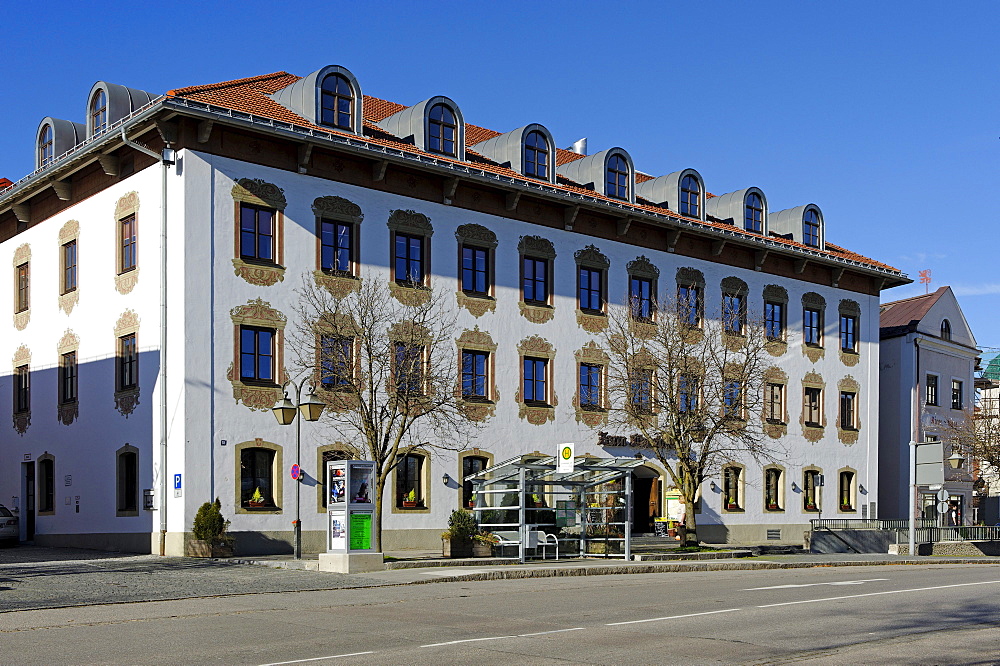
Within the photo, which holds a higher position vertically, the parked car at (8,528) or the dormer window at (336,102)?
the dormer window at (336,102)

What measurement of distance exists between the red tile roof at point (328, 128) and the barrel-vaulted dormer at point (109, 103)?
5.26 feet

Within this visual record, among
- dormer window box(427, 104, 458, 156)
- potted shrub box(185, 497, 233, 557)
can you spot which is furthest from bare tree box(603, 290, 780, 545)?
potted shrub box(185, 497, 233, 557)

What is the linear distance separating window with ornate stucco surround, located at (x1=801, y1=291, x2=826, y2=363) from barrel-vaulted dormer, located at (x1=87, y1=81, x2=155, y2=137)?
27.1 metres

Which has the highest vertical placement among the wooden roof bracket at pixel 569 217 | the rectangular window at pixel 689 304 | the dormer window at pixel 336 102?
the dormer window at pixel 336 102

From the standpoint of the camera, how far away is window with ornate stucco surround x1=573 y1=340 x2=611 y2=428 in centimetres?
4078

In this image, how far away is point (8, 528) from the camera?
35938 mm

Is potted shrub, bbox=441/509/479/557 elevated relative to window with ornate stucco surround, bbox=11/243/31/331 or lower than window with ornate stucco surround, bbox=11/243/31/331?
lower

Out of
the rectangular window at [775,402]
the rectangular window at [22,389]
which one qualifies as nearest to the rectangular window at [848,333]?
the rectangular window at [775,402]

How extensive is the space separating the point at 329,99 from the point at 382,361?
28.6 ft

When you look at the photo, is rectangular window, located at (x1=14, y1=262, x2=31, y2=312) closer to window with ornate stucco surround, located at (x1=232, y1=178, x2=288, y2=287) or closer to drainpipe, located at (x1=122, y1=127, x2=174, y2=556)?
drainpipe, located at (x1=122, y1=127, x2=174, y2=556)

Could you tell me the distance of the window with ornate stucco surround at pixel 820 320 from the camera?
48.8m

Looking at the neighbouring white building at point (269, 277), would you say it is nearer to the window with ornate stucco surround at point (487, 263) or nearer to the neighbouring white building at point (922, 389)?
the window with ornate stucco surround at point (487, 263)

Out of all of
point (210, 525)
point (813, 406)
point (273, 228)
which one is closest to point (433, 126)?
point (273, 228)

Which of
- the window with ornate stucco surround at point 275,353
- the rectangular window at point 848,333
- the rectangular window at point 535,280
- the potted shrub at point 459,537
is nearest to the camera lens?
the potted shrub at point 459,537
